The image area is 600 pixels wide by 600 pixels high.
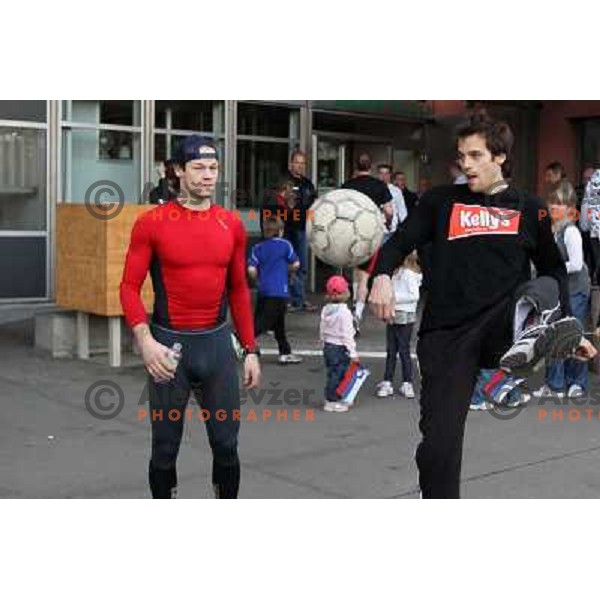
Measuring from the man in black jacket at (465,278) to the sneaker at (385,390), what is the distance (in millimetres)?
3993

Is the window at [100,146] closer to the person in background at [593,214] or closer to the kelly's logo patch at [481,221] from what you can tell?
the person in background at [593,214]

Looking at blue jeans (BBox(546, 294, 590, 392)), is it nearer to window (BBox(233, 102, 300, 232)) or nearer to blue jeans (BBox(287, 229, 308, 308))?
blue jeans (BBox(287, 229, 308, 308))

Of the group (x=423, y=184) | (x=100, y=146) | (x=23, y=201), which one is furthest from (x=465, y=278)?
(x=423, y=184)

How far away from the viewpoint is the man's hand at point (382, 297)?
13.9 feet

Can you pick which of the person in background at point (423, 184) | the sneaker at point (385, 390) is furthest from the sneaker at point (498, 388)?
the person in background at point (423, 184)

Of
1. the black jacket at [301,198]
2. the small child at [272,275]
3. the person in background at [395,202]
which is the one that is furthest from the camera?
the person in background at [395,202]

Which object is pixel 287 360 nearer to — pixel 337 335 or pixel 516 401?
pixel 337 335

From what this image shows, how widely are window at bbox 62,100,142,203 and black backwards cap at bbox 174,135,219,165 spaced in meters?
9.45

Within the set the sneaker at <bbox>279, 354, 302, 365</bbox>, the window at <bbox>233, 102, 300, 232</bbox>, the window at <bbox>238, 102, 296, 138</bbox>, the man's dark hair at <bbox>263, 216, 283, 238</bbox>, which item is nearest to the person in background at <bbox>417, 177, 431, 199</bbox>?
the window at <bbox>233, 102, 300, 232</bbox>

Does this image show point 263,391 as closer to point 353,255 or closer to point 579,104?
point 353,255

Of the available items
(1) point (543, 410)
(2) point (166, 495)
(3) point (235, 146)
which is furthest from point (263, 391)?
(3) point (235, 146)

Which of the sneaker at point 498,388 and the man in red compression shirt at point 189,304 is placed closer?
the man in red compression shirt at point 189,304

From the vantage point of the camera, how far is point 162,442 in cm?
469

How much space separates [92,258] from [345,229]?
7.91ft
